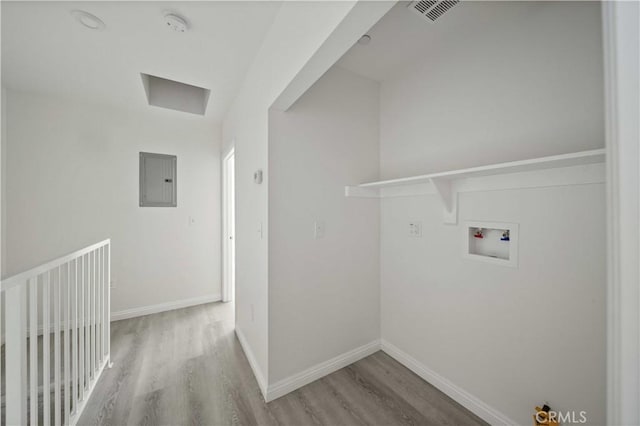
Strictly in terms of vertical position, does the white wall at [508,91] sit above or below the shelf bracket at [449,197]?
above

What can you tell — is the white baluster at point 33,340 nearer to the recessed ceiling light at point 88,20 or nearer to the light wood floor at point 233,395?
the light wood floor at point 233,395

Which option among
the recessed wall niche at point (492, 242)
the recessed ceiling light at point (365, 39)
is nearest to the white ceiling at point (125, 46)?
the recessed ceiling light at point (365, 39)

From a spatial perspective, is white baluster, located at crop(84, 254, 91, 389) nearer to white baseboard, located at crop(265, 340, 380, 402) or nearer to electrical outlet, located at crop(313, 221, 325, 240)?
white baseboard, located at crop(265, 340, 380, 402)

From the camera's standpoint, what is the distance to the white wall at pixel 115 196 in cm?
252

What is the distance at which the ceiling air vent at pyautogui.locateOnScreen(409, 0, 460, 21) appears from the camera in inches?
53.7

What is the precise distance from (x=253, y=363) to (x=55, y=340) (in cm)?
125

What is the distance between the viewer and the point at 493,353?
149 centimetres

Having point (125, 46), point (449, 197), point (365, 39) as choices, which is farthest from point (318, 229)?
point (125, 46)

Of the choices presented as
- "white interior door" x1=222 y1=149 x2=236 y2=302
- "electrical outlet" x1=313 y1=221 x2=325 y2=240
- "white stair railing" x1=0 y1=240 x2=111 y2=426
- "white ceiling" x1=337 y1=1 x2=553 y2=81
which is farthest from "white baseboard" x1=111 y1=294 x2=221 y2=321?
"white ceiling" x1=337 y1=1 x2=553 y2=81

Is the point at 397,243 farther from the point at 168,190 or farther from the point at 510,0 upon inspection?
the point at 168,190

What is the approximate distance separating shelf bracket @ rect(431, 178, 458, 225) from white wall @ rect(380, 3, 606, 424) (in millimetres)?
54

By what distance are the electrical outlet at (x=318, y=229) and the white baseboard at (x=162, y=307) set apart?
240 centimetres

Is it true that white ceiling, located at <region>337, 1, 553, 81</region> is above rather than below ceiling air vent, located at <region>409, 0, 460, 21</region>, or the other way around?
above

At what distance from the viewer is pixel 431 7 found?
1.40 m
